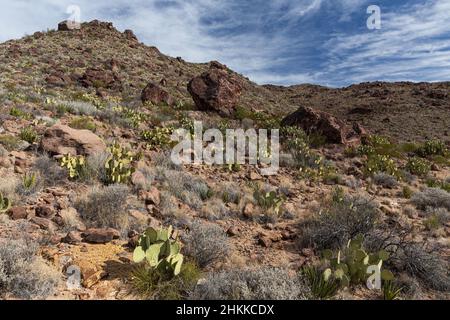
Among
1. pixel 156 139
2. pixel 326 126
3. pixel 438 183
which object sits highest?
pixel 326 126

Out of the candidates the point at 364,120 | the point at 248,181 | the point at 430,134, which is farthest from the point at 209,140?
the point at 364,120

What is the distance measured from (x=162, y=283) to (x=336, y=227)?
317 centimetres

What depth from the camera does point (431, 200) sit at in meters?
9.36

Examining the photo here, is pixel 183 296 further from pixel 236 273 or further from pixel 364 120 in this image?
pixel 364 120

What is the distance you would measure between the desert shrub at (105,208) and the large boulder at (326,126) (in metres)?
10.4

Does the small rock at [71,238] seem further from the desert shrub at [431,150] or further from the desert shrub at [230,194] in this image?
the desert shrub at [431,150]

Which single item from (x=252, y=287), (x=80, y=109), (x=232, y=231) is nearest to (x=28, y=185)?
(x=232, y=231)

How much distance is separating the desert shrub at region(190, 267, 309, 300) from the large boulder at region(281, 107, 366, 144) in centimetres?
1135

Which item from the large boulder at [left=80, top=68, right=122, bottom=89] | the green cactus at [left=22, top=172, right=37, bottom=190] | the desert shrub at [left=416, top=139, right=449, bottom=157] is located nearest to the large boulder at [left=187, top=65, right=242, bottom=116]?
the large boulder at [left=80, top=68, right=122, bottom=89]

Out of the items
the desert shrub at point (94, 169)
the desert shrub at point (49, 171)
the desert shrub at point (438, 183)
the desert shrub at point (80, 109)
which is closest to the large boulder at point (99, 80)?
the desert shrub at point (80, 109)

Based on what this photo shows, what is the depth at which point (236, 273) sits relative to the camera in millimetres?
4590

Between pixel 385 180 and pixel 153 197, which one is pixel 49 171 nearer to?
pixel 153 197

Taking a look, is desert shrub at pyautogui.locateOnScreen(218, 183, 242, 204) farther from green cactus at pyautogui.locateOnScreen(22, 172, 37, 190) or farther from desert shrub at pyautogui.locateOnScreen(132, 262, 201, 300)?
green cactus at pyautogui.locateOnScreen(22, 172, 37, 190)

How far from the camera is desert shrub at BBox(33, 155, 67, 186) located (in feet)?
23.4
